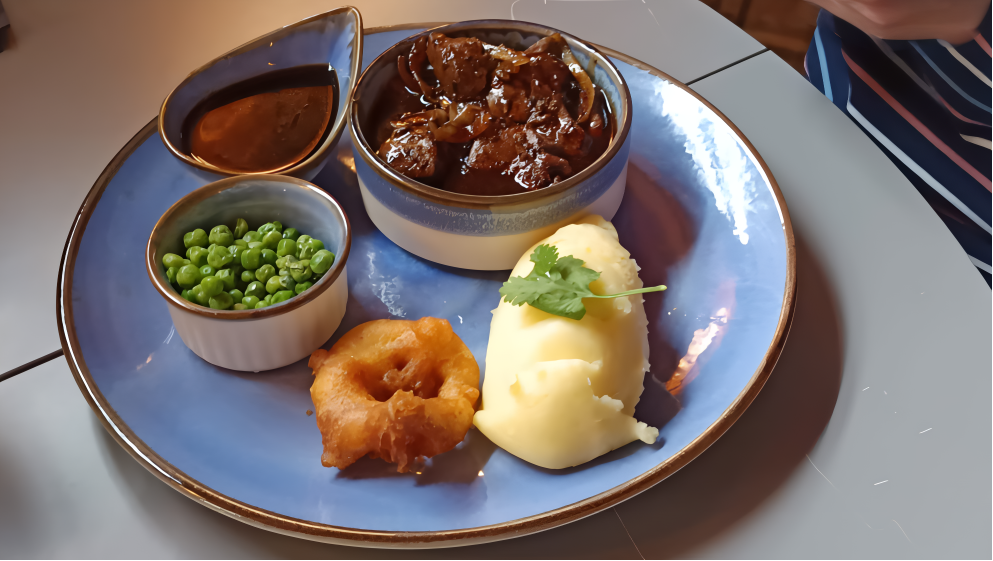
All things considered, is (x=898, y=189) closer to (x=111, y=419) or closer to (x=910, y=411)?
(x=910, y=411)

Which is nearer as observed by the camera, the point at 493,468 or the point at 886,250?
the point at 493,468

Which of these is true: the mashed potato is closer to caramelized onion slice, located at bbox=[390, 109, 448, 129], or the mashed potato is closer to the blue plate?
the blue plate

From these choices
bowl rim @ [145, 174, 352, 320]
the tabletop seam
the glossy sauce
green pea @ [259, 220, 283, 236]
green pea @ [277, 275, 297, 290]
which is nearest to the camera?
bowl rim @ [145, 174, 352, 320]

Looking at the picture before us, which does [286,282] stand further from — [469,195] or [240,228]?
[469,195]

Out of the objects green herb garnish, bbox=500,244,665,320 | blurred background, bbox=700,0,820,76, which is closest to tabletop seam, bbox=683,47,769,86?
green herb garnish, bbox=500,244,665,320

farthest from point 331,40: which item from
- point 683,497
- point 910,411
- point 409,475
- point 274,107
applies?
point 910,411

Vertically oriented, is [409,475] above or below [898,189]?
below

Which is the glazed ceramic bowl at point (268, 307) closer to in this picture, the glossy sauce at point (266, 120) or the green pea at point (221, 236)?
the green pea at point (221, 236)
